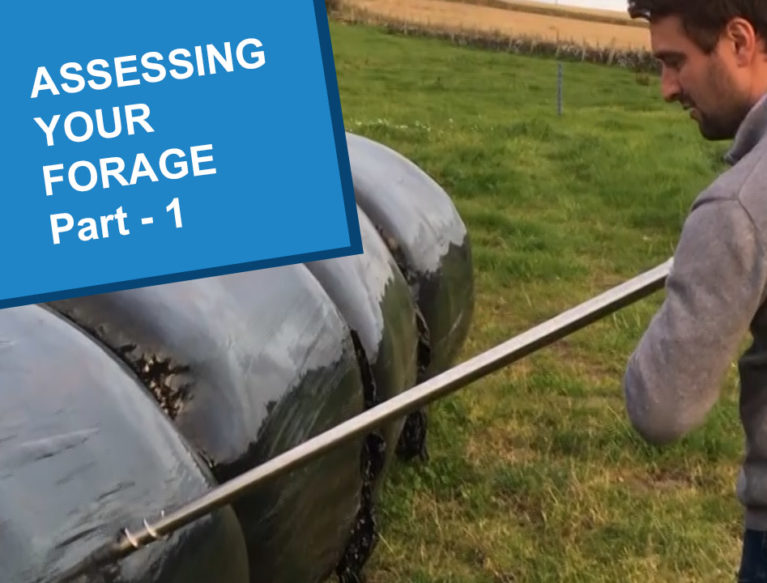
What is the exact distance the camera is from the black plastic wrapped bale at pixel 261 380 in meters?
2.59

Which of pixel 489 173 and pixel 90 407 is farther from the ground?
pixel 90 407

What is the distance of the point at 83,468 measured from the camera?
215 cm

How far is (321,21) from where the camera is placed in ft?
11.6

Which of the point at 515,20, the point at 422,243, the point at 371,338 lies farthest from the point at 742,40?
the point at 515,20

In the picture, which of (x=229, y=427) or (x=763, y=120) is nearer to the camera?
(x=763, y=120)

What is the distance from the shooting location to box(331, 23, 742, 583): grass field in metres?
4.09

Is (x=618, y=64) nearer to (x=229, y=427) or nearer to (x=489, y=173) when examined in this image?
(x=489, y=173)

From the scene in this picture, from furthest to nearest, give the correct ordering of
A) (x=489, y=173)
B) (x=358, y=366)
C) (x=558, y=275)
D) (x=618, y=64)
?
(x=618, y=64), (x=489, y=173), (x=558, y=275), (x=358, y=366)

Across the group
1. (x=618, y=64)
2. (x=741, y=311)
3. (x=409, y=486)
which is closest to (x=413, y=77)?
(x=618, y=64)

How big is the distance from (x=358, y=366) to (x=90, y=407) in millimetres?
1222

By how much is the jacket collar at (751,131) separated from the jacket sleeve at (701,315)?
14 cm

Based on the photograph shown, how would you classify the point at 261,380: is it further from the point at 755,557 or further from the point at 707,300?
the point at 707,300

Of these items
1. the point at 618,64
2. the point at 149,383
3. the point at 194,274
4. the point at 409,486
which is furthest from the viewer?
the point at 618,64

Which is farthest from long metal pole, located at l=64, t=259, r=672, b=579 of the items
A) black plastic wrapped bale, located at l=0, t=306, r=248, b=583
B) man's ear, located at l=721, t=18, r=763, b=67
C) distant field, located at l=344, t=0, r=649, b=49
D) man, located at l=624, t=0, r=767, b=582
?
distant field, located at l=344, t=0, r=649, b=49
